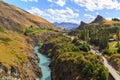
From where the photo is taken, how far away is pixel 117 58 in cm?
13162

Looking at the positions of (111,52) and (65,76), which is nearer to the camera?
(65,76)

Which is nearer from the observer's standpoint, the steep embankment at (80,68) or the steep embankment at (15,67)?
the steep embankment at (80,68)

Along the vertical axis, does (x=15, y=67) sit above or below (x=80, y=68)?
below

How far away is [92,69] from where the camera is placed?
104938mm

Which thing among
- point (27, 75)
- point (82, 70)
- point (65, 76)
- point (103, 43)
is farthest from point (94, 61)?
point (103, 43)

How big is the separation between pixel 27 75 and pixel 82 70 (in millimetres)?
30363

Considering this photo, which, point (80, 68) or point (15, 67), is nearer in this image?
point (80, 68)

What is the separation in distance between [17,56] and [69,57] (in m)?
27.6

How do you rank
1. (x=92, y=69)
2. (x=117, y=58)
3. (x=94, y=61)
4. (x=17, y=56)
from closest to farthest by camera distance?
(x=92, y=69)
(x=94, y=61)
(x=117, y=58)
(x=17, y=56)

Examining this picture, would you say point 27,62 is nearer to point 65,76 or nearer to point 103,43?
point 65,76

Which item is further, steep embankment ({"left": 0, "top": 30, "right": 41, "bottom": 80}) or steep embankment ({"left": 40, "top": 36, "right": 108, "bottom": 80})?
steep embankment ({"left": 0, "top": 30, "right": 41, "bottom": 80})

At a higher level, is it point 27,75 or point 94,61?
point 94,61

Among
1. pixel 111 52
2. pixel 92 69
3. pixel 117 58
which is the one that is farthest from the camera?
pixel 111 52

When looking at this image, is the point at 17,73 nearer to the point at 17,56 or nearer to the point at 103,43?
the point at 17,56
